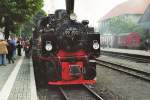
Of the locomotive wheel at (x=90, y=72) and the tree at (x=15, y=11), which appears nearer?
the locomotive wheel at (x=90, y=72)

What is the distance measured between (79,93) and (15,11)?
16544 millimetres

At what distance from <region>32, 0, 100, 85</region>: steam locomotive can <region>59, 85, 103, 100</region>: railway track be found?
371 millimetres

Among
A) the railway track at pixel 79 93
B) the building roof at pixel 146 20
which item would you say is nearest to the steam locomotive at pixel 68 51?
the railway track at pixel 79 93

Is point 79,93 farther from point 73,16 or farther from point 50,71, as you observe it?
point 73,16

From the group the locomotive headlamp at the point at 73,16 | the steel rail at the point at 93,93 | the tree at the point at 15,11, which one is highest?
the tree at the point at 15,11

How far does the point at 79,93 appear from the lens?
13766 millimetres

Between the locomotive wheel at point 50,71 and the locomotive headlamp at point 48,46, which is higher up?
the locomotive headlamp at point 48,46

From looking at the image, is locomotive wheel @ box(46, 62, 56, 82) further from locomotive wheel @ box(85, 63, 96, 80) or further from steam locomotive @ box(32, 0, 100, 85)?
locomotive wheel @ box(85, 63, 96, 80)

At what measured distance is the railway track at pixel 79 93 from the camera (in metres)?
12.7

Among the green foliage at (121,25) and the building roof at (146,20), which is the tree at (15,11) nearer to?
the building roof at (146,20)

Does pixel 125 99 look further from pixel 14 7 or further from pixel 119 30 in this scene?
pixel 119 30

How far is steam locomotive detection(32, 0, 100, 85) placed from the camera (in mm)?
13984

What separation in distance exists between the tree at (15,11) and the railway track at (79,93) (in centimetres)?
1449

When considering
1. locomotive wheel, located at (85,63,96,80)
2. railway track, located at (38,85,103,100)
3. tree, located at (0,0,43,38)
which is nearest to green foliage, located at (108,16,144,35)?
tree, located at (0,0,43,38)
